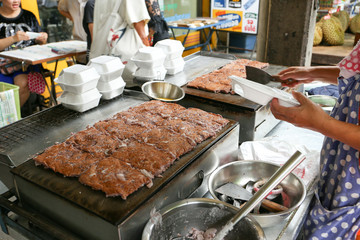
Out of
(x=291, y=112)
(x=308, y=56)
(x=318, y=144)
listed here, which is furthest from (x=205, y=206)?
(x=308, y=56)

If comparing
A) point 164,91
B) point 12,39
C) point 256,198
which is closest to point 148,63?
point 164,91

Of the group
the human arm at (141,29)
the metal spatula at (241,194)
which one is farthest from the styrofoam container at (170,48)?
the metal spatula at (241,194)

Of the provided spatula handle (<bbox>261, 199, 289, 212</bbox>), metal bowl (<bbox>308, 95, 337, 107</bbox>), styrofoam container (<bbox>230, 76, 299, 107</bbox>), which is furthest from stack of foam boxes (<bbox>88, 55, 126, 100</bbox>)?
metal bowl (<bbox>308, 95, 337, 107</bbox>)

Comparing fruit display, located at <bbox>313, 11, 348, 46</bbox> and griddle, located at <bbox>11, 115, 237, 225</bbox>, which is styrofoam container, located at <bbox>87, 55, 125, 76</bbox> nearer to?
griddle, located at <bbox>11, 115, 237, 225</bbox>

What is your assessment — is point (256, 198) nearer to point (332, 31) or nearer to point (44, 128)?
point (44, 128)

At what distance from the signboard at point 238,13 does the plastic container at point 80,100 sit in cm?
642

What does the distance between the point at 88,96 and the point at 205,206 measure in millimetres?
1269

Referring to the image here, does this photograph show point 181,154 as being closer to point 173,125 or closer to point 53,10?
point 173,125

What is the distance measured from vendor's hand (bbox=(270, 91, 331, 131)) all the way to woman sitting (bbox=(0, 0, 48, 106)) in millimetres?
4129

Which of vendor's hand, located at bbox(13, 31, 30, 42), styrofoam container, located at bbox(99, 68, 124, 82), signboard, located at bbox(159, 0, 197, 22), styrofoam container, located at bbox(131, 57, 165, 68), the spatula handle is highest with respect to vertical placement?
signboard, located at bbox(159, 0, 197, 22)

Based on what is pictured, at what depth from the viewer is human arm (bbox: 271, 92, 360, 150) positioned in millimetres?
1296

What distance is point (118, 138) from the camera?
1.73 meters

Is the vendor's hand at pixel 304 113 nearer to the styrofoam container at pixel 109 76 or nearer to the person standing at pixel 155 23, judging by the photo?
the styrofoam container at pixel 109 76

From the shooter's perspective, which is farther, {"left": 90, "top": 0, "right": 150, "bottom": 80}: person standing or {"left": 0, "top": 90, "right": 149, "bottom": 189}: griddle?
{"left": 90, "top": 0, "right": 150, "bottom": 80}: person standing
